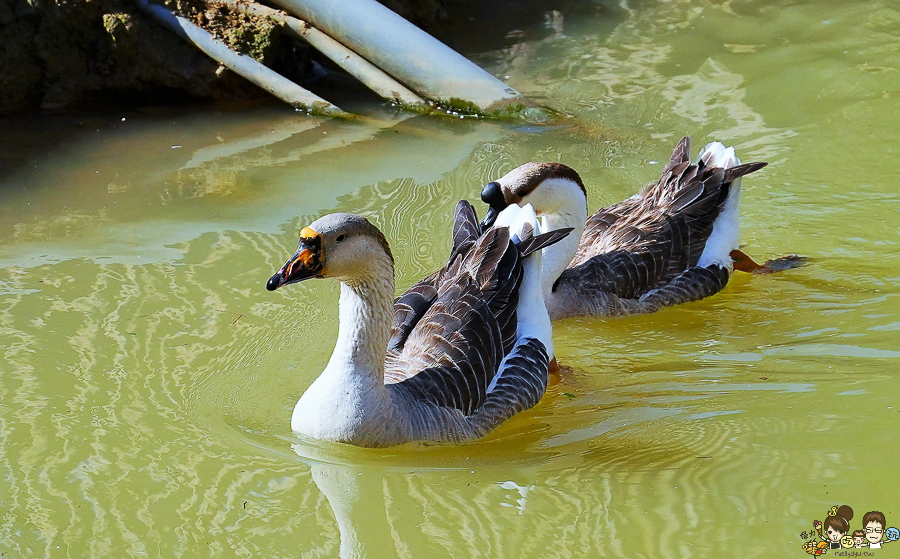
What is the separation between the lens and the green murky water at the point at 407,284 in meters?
3.72

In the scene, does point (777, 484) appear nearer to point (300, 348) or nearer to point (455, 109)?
point (300, 348)

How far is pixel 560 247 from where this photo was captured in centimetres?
591

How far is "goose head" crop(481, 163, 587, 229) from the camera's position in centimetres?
558

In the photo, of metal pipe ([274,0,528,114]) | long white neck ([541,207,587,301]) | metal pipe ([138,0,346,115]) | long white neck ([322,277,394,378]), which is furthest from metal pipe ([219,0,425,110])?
long white neck ([322,277,394,378])

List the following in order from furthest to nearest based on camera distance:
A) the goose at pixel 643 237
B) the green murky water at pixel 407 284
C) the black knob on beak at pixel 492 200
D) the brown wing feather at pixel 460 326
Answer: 1. the goose at pixel 643 237
2. the black knob on beak at pixel 492 200
3. the brown wing feather at pixel 460 326
4. the green murky water at pixel 407 284

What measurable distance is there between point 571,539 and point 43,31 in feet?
26.2

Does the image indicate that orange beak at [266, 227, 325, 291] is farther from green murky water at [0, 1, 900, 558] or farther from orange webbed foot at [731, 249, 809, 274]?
orange webbed foot at [731, 249, 809, 274]

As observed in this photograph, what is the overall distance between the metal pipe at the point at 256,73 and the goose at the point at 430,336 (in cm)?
360

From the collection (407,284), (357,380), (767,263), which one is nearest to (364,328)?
(357,380)

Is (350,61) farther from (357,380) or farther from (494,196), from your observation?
(357,380)

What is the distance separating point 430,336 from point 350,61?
4.77m

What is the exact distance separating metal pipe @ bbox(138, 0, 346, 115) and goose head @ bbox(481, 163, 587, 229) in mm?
3577

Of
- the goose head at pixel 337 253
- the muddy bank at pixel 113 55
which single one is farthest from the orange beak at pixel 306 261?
the muddy bank at pixel 113 55

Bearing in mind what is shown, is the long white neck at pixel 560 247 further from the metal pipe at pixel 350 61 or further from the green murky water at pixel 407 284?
the metal pipe at pixel 350 61
